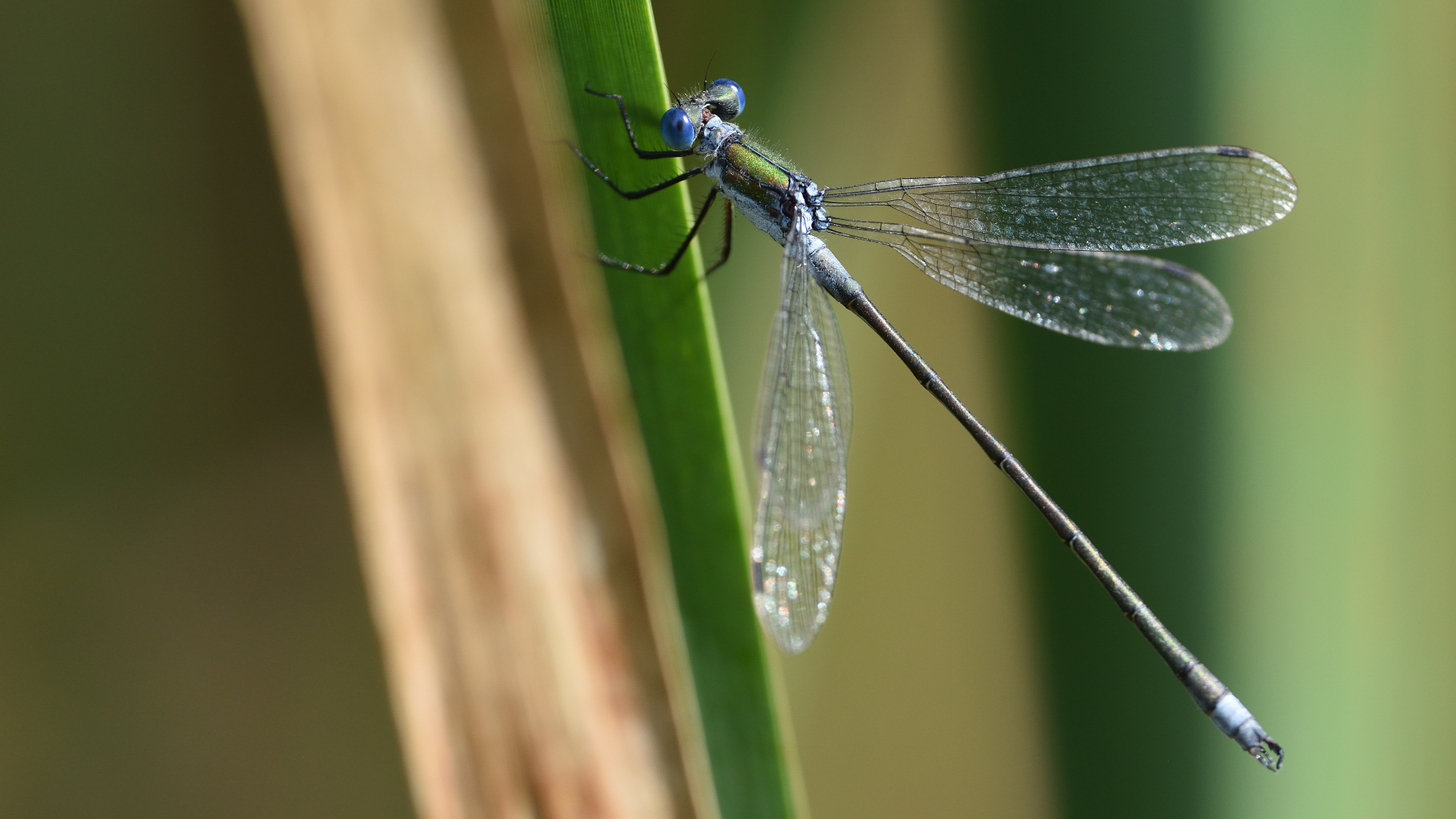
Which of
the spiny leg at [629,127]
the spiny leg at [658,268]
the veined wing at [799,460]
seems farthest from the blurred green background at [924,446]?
the veined wing at [799,460]

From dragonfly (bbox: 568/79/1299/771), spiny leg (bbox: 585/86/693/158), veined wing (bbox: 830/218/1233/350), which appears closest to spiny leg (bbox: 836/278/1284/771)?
dragonfly (bbox: 568/79/1299/771)

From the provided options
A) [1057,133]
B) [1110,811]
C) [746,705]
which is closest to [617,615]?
[746,705]

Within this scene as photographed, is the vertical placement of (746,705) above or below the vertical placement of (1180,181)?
below

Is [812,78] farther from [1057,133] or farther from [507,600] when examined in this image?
[507,600]

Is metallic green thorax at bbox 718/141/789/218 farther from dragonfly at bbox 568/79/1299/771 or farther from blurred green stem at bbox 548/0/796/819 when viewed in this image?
blurred green stem at bbox 548/0/796/819

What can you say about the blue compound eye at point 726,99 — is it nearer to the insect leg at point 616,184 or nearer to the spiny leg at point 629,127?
the spiny leg at point 629,127

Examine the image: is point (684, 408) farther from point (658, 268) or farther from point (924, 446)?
point (924, 446)
